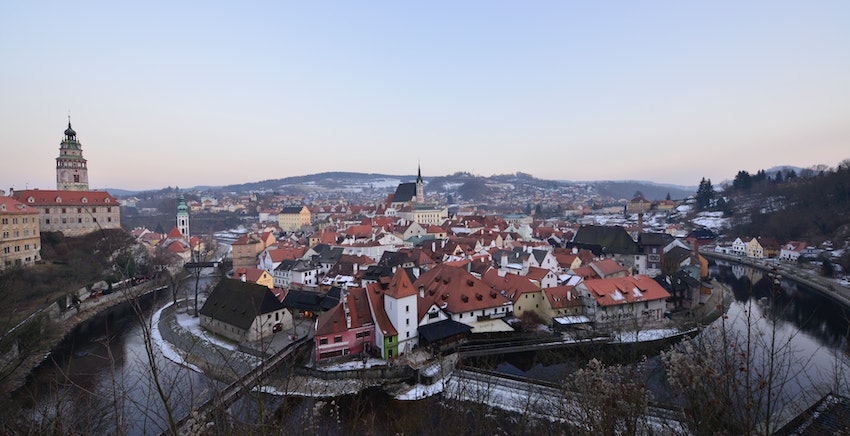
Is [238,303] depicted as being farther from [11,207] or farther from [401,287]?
[11,207]

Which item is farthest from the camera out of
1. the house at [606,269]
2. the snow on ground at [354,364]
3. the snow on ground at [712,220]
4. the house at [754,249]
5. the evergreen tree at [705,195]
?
the evergreen tree at [705,195]

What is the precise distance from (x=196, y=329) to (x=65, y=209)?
Result: 75.4ft

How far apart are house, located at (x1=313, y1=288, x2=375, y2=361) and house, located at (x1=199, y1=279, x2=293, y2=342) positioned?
3600mm

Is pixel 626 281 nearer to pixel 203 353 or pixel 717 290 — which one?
pixel 717 290

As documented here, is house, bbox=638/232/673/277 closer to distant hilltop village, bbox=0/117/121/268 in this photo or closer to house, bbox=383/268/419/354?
house, bbox=383/268/419/354

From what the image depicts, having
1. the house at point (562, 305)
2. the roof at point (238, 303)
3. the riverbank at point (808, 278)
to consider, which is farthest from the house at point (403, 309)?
the riverbank at point (808, 278)

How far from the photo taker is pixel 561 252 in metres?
36.0

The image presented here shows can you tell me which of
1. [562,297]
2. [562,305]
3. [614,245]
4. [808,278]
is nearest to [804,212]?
[808,278]

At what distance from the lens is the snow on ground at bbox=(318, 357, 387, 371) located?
17609 millimetres

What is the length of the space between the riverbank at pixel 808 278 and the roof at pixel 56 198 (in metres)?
54.4

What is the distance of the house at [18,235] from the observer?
2727 centimetres

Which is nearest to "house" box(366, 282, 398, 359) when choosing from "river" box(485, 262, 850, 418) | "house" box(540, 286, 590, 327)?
"river" box(485, 262, 850, 418)

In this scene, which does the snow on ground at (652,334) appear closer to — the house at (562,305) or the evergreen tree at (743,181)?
the house at (562,305)

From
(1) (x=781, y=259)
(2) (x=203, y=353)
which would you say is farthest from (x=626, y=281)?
(1) (x=781, y=259)
